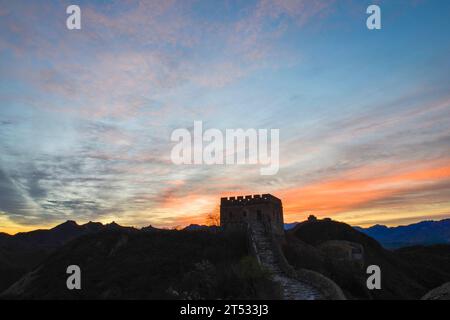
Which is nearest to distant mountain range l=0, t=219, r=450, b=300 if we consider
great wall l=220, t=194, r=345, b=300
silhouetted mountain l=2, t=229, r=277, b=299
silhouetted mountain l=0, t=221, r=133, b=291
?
silhouetted mountain l=2, t=229, r=277, b=299

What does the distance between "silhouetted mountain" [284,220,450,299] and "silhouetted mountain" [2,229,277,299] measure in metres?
9.00

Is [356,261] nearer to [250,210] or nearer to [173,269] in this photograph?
[250,210]

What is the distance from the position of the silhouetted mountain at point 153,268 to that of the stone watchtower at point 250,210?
201 inches

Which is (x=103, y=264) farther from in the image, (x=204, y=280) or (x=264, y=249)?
(x=264, y=249)

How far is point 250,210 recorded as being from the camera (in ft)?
128

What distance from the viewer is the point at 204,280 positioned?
23.5 metres

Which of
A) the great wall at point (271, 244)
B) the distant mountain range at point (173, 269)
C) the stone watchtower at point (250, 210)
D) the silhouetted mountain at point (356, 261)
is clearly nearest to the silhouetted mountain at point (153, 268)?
the distant mountain range at point (173, 269)

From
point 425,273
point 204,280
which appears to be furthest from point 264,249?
point 425,273

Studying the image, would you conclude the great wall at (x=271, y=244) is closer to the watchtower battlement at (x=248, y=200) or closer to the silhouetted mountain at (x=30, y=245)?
the watchtower battlement at (x=248, y=200)

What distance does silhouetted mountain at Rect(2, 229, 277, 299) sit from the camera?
21016mm

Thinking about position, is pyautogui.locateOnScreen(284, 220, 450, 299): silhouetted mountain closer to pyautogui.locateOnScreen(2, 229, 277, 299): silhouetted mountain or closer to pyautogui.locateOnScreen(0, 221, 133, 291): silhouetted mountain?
pyautogui.locateOnScreen(2, 229, 277, 299): silhouetted mountain

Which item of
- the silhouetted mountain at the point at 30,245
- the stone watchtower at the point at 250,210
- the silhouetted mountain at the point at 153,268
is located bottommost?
the silhouetted mountain at the point at 30,245

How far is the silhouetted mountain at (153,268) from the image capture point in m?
21.0
